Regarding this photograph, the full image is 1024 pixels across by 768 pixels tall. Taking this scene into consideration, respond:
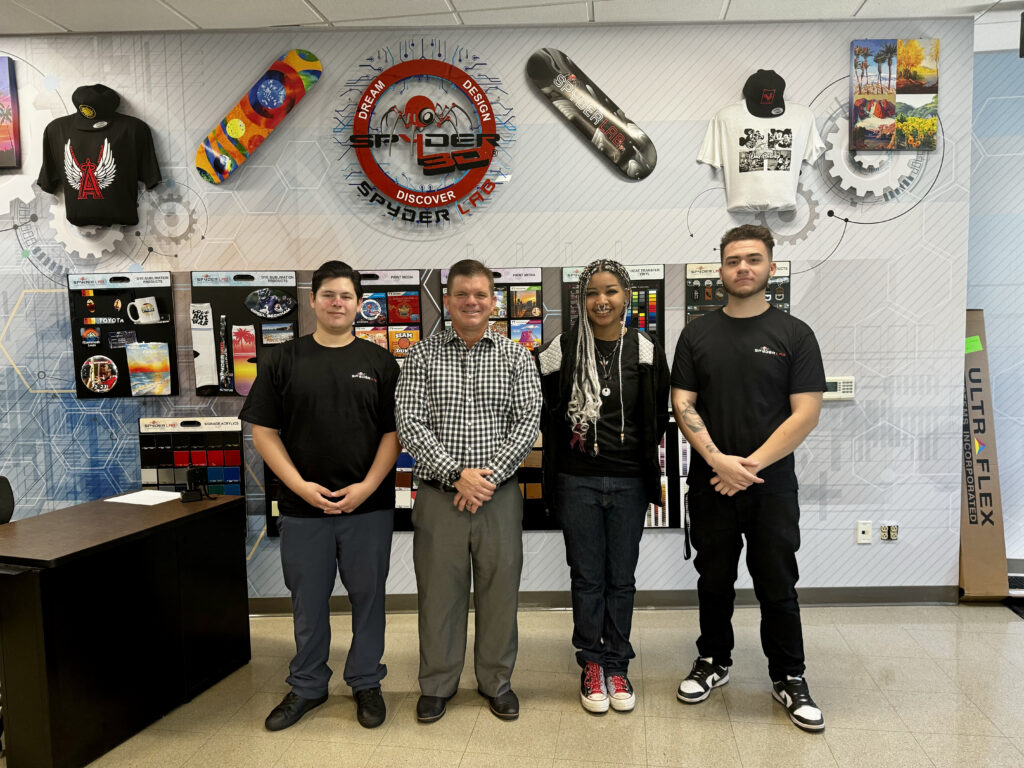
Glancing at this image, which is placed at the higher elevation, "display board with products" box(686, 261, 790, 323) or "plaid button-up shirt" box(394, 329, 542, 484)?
"display board with products" box(686, 261, 790, 323)

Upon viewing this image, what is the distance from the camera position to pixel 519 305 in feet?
10.7

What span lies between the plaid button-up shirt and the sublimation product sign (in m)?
1.21

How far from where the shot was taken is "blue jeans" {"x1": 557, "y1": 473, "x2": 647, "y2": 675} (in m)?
2.34

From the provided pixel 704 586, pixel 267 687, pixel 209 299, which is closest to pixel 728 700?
pixel 704 586

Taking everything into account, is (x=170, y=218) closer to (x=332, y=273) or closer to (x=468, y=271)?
(x=332, y=273)

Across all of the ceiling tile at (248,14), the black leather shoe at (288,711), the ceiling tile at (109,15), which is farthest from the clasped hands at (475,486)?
the ceiling tile at (109,15)

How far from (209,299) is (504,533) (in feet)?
6.96

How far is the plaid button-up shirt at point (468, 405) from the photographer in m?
2.23

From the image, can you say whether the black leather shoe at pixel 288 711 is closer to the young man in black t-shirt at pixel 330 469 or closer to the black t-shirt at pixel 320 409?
the young man in black t-shirt at pixel 330 469

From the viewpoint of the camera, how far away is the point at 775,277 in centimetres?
322

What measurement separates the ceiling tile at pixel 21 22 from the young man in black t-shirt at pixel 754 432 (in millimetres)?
3469

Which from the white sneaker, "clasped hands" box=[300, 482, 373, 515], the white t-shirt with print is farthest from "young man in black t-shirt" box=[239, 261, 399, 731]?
the white t-shirt with print

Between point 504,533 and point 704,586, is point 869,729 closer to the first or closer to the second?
point 704,586

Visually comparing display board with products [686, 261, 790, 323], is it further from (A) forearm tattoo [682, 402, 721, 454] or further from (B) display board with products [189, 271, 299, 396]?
(B) display board with products [189, 271, 299, 396]
